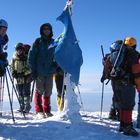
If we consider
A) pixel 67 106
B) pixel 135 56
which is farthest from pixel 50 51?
pixel 135 56

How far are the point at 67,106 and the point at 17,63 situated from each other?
3822mm

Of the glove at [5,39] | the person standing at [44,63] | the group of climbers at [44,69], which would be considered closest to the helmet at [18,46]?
the group of climbers at [44,69]

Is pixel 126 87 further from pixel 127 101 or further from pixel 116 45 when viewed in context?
pixel 116 45

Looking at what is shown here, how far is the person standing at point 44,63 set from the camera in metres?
10.7

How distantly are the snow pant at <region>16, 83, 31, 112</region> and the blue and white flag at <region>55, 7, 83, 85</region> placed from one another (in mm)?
3518

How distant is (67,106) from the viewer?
9.85 metres

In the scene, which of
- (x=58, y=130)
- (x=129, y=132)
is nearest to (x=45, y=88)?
(x=58, y=130)

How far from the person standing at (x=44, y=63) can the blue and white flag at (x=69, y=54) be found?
37.6 inches

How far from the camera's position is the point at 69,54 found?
9.81 m

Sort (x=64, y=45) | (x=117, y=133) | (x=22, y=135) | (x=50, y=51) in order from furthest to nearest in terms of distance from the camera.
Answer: (x=50, y=51) → (x=64, y=45) → (x=117, y=133) → (x=22, y=135)

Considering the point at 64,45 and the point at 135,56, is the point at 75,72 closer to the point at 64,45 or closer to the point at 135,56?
the point at 64,45

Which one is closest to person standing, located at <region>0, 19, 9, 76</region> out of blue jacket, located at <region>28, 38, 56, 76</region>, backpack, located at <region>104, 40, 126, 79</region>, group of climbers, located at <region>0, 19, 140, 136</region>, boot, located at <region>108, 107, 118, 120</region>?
group of climbers, located at <region>0, 19, 140, 136</region>

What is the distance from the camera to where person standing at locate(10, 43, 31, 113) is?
510 inches

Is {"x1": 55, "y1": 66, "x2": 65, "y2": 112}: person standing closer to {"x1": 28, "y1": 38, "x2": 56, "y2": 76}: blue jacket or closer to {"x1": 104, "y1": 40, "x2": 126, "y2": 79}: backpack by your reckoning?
{"x1": 28, "y1": 38, "x2": 56, "y2": 76}: blue jacket
